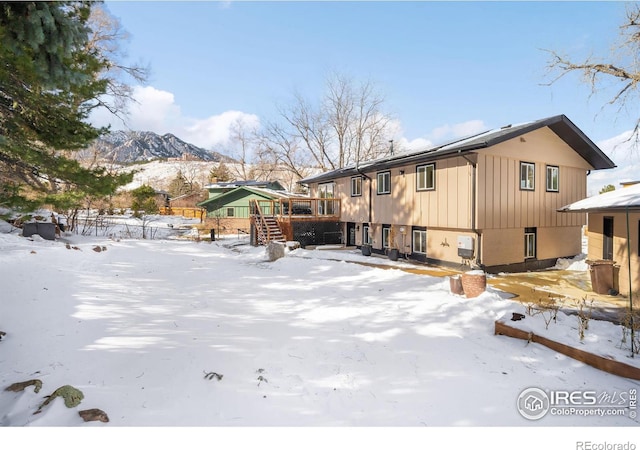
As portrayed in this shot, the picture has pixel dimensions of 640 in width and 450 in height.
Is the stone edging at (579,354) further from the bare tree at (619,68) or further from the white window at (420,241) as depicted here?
the bare tree at (619,68)

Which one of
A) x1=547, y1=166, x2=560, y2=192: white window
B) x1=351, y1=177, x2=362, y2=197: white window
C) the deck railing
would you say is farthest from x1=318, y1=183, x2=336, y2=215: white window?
x1=547, y1=166, x2=560, y2=192: white window

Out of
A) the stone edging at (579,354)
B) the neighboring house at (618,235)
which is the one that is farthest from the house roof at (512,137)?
the stone edging at (579,354)

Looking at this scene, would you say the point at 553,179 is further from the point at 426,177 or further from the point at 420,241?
the point at 420,241

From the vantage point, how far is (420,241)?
12.6 m

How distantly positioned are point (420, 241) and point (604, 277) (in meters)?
5.83

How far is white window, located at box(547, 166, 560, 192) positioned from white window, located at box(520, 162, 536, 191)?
3.40ft

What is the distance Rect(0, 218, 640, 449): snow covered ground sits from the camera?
275 cm

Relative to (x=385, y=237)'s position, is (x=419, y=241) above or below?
below

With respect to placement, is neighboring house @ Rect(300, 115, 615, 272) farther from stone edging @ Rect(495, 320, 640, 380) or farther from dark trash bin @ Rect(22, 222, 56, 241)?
dark trash bin @ Rect(22, 222, 56, 241)

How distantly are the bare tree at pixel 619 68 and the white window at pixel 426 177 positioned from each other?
17.6 ft

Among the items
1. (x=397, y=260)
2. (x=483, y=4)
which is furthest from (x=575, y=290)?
(x=483, y=4)

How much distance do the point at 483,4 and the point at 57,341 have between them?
388 inches
